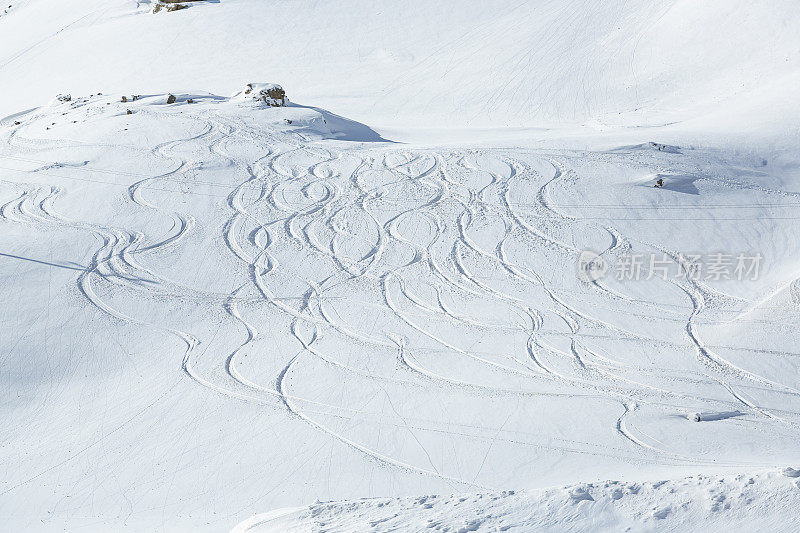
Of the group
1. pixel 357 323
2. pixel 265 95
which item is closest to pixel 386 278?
pixel 357 323

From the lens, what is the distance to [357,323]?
11.3 metres

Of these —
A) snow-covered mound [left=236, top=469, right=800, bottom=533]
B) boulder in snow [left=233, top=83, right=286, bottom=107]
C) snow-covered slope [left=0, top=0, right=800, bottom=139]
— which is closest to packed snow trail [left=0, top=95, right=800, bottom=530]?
snow-covered mound [left=236, top=469, right=800, bottom=533]

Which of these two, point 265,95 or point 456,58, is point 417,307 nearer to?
point 265,95

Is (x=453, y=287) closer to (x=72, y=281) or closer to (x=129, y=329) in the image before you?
(x=129, y=329)

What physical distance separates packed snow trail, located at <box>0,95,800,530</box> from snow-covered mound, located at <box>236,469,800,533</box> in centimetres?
133

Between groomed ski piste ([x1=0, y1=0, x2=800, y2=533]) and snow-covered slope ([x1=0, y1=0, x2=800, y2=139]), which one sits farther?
snow-covered slope ([x1=0, y1=0, x2=800, y2=139])

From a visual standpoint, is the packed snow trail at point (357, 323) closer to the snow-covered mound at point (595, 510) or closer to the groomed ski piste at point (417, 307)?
the groomed ski piste at point (417, 307)

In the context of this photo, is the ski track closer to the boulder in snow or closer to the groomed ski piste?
the groomed ski piste

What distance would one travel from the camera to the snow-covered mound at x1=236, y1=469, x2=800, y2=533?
581 centimetres

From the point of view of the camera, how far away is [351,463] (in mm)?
8398

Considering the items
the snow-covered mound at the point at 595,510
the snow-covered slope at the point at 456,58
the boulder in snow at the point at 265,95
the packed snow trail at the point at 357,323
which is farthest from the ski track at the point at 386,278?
the snow-covered slope at the point at 456,58

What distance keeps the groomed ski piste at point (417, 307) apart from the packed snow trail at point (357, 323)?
0.16 feet

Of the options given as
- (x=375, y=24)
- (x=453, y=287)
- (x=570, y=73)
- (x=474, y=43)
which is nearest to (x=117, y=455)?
(x=453, y=287)

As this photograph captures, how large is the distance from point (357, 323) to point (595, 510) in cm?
583
